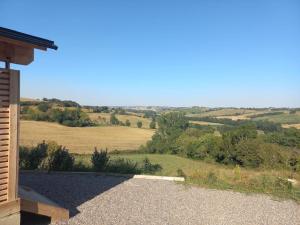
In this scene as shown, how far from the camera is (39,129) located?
41.7 m

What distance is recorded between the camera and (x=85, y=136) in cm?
4406

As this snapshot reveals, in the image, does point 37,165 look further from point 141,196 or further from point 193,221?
point 193,221

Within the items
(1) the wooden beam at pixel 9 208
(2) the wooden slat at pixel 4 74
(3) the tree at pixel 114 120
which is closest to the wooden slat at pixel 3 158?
(1) the wooden beam at pixel 9 208

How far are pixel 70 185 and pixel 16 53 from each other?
498 centimetres

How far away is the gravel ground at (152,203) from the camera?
6.96m

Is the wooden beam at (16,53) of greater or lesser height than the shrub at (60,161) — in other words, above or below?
above

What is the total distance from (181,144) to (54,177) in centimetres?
3088

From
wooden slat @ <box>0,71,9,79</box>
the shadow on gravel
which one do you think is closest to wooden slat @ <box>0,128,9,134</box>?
wooden slat @ <box>0,71,9,79</box>

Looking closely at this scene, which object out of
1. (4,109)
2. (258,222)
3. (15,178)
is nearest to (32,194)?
(15,178)

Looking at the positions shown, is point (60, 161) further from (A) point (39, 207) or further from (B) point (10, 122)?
(B) point (10, 122)


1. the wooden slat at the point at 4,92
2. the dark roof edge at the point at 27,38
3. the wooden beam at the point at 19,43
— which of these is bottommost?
the wooden slat at the point at 4,92

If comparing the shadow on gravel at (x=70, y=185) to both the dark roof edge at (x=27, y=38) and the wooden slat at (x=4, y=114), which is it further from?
the dark roof edge at (x=27, y=38)

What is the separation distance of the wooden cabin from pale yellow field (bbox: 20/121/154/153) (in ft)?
97.0

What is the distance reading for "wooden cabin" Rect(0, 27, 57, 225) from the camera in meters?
5.30
